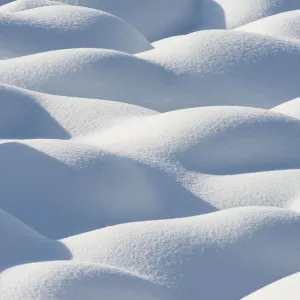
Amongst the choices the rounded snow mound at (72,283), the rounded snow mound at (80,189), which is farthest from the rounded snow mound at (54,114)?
the rounded snow mound at (72,283)

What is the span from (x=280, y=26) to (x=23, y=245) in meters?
1.15

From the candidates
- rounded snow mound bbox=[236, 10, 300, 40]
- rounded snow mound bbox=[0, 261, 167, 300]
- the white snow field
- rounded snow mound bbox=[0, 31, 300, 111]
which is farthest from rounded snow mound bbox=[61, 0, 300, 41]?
rounded snow mound bbox=[0, 261, 167, 300]

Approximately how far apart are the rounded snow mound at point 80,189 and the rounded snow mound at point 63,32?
60cm

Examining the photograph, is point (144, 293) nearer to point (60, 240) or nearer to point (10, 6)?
point (60, 240)

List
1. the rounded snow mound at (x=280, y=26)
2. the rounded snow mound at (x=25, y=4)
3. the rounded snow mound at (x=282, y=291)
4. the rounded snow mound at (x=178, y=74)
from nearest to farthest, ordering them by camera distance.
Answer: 1. the rounded snow mound at (x=282, y=291)
2. the rounded snow mound at (x=178, y=74)
3. the rounded snow mound at (x=280, y=26)
4. the rounded snow mound at (x=25, y=4)

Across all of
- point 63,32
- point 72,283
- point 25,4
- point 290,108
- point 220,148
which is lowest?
point 72,283

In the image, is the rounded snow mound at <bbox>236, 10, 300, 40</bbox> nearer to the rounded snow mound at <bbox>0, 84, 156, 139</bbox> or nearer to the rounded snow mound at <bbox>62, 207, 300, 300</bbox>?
the rounded snow mound at <bbox>0, 84, 156, 139</bbox>

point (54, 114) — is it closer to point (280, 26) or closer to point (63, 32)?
point (63, 32)

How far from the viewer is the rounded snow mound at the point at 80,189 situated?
4.98 ft

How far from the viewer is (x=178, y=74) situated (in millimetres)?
2035

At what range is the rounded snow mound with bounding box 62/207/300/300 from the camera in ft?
4.35

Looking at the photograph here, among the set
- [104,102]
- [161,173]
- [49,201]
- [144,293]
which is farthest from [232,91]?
[144,293]

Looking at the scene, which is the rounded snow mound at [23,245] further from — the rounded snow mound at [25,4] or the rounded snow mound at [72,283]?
the rounded snow mound at [25,4]

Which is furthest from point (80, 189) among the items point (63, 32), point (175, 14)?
point (175, 14)
